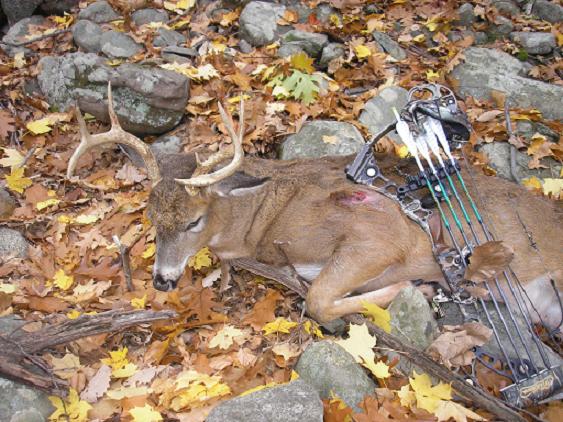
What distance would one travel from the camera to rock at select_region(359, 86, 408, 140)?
24.2ft

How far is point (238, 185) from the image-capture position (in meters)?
5.07

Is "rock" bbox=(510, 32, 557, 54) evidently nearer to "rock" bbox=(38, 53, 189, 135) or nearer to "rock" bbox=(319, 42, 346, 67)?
"rock" bbox=(319, 42, 346, 67)

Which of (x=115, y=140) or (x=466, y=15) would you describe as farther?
(x=466, y=15)

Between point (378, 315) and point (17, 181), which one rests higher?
point (378, 315)

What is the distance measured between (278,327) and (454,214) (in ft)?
5.66

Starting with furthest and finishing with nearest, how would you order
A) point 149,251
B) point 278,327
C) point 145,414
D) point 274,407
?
point 149,251
point 278,327
point 145,414
point 274,407

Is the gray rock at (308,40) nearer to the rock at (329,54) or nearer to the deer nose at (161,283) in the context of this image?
the rock at (329,54)

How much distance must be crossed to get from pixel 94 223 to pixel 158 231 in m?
1.70

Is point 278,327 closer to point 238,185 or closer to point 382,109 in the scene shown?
point 238,185

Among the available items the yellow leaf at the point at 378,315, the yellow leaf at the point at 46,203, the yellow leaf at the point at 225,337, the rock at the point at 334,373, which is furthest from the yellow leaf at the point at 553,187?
the yellow leaf at the point at 46,203

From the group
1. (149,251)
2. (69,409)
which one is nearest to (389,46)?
(149,251)

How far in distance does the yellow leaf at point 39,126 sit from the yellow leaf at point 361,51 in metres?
4.32

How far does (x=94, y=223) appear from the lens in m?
6.55

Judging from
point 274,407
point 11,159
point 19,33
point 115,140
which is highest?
point 115,140
